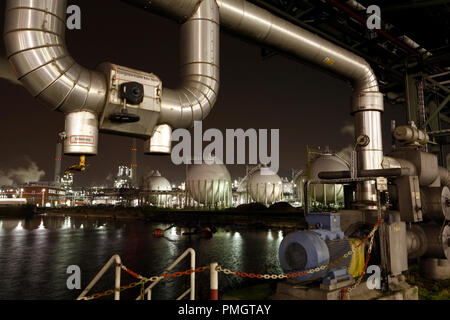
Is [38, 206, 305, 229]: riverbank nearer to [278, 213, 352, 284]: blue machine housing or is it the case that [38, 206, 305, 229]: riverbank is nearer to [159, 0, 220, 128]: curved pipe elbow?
[278, 213, 352, 284]: blue machine housing

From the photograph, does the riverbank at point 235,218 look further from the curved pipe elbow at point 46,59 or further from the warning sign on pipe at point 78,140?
the curved pipe elbow at point 46,59

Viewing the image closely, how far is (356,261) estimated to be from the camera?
22.7 feet

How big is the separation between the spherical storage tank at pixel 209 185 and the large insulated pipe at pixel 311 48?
3352cm

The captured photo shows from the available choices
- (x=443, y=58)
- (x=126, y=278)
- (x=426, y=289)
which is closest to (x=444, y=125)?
(x=443, y=58)

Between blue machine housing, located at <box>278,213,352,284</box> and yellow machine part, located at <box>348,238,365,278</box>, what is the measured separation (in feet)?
0.64

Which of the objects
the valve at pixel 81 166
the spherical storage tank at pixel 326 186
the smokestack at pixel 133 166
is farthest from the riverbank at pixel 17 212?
the valve at pixel 81 166

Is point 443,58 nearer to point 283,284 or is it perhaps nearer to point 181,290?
point 283,284

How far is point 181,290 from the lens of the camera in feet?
29.1

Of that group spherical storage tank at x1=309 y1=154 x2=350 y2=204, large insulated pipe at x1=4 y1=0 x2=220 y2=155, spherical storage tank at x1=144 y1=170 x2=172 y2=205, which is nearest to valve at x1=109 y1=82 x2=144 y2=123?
large insulated pipe at x1=4 y1=0 x2=220 y2=155

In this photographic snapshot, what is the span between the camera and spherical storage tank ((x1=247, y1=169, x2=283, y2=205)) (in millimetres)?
48656

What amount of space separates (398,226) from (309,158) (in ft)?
100.0

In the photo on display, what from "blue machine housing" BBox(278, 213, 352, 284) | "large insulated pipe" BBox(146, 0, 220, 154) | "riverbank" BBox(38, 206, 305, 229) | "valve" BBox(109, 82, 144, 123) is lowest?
"riverbank" BBox(38, 206, 305, 229)

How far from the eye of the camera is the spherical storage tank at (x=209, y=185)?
144ft
